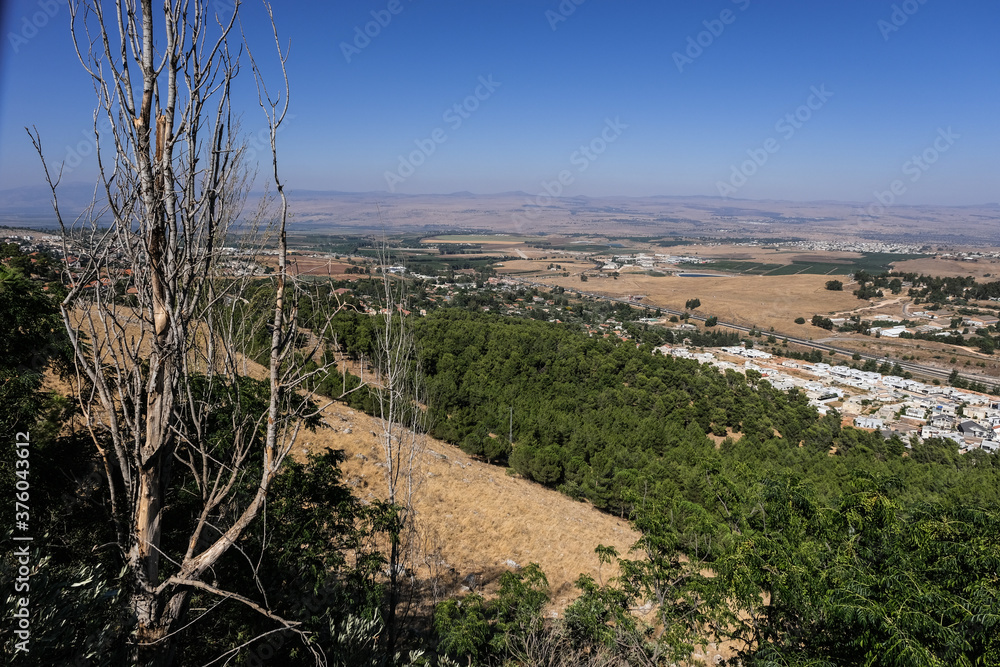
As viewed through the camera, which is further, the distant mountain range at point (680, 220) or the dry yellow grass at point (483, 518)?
the distant mountain range at point (680, 220)

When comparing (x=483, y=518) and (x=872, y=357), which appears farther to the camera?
(x=872, y=357)

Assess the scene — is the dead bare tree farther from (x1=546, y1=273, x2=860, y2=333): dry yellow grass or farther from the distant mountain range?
the distant mountain range

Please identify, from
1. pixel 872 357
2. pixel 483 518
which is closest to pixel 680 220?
pixel 872 357

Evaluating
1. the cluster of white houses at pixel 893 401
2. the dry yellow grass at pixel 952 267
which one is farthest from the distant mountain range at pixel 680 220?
the cluster of white houses at pixel 893 401

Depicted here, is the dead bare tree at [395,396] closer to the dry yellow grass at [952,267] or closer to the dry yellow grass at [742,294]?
the dry yellow grass at [742,294]

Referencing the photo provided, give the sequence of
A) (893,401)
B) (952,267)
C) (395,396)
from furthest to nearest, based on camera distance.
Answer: (952,267) → (893,401) → (395,396)

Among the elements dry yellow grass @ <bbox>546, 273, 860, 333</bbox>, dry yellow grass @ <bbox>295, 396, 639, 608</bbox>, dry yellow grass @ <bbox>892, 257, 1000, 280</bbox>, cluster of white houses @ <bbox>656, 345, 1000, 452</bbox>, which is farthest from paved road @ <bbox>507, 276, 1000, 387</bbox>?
dry yellow grass @ <bbox>892, 257, 1000, 280</bbox>

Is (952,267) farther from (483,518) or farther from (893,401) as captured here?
(483,518)

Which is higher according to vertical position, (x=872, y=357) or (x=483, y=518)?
(x=483, y=518)

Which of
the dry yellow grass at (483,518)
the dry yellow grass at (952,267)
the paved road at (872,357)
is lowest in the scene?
the paved road at (872,357)
